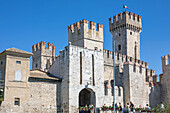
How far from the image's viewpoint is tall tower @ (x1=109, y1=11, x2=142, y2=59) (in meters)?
55.2

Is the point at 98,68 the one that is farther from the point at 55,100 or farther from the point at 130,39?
the point at 130,39

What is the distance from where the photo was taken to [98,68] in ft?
128

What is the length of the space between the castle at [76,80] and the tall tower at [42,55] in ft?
5.00

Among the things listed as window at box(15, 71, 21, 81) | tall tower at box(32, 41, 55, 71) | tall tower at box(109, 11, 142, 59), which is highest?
tall tower at box(109, 11, 142, 59)

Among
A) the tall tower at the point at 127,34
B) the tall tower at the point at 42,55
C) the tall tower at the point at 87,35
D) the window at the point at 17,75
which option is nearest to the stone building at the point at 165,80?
the tall tower at the point at 127,34

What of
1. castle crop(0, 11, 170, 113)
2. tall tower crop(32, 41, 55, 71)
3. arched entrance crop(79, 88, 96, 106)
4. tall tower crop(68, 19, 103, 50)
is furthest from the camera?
tall tower crop(32, 41, 55, 71)

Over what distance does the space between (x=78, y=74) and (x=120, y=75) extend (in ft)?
34.3

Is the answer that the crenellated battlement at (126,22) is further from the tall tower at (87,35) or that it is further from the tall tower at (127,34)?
the tall tower at (87,35)

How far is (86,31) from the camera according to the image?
136 ft

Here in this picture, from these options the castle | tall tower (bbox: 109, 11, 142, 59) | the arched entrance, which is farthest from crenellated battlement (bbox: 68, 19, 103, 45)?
tall tower (bbox: 109, 11, 142, 59)

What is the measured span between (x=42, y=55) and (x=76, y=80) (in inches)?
768

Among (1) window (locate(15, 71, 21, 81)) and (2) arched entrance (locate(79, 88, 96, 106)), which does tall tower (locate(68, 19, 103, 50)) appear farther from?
(1) window (locate(15, 71, 21, 81))

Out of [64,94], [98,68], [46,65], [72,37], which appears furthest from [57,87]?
[46,65]

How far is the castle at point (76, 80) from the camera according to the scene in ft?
107
